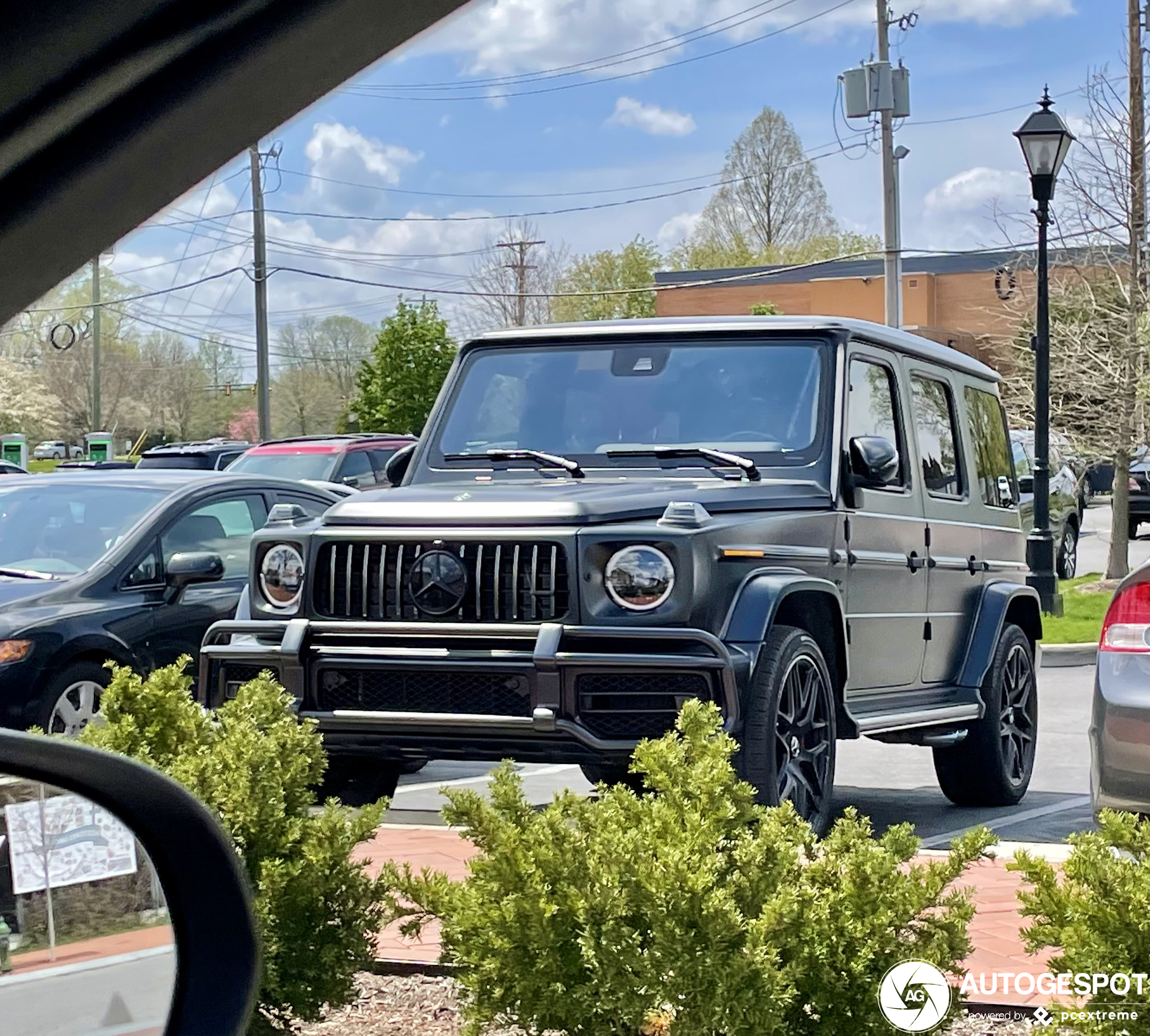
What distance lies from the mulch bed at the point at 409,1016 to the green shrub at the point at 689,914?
64 cm

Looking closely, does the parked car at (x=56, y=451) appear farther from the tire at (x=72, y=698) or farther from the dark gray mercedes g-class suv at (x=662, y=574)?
the dark gray mercedes g-class suv at (x=662, y=574)

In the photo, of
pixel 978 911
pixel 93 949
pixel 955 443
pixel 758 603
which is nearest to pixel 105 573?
pixel 758 603

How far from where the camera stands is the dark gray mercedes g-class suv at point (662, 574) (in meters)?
5.68

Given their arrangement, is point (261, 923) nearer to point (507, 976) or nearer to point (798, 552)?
point (507, 976)

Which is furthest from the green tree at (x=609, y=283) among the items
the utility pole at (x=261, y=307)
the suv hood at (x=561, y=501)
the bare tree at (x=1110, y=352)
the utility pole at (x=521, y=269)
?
the suv hood at (x=561, y=501)

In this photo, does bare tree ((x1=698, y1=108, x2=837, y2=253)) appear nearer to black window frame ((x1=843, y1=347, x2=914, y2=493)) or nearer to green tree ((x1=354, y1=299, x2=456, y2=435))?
green tree ((x1=354, y1=299, x2=456, y2=435))

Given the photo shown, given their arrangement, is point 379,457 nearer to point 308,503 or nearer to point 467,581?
point 308,503

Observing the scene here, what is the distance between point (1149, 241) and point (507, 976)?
62.7ft

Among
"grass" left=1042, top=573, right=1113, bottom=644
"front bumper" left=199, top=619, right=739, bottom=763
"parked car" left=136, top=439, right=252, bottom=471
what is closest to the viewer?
"front bumper" left=199, top=619, right=739, bottom=763

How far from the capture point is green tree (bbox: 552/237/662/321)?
2318 inches

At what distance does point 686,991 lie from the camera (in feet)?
10.8

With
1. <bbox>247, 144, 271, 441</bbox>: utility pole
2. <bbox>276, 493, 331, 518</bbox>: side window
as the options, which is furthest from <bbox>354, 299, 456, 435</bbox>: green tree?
<bbox>276, 493, 331, 518</bbox>: side window

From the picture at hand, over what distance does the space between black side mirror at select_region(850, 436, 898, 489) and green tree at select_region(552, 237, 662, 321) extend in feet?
169

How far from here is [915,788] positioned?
855 cm
